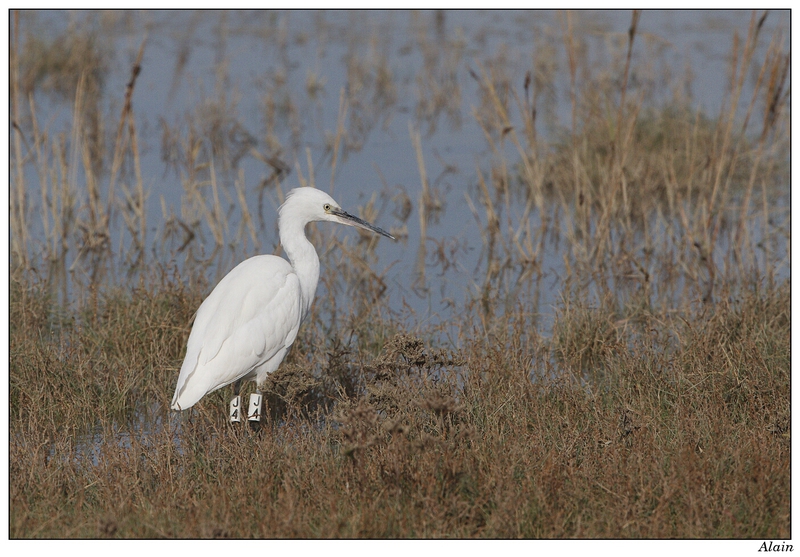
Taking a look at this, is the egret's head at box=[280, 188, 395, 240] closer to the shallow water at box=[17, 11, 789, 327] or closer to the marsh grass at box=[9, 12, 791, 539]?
the marsh grass at box=[9, 12, 791, 539]

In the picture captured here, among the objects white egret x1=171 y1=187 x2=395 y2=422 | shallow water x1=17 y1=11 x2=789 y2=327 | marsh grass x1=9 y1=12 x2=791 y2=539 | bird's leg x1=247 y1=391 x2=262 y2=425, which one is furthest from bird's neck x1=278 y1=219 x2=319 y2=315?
shallow water x1=17 y1=11 x2=789 y2=327

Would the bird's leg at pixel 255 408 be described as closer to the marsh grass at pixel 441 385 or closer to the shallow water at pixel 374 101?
the marsh grass at pixel 441 385

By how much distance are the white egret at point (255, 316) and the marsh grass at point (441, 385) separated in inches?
7.3

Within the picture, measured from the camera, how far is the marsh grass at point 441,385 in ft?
11.5

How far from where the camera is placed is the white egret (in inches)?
182

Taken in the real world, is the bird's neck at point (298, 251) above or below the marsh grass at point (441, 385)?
above

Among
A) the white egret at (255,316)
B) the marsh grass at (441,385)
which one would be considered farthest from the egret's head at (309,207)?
the marsh grass at (441,385)

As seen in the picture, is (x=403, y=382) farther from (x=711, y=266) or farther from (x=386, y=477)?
(x=711, y=266)

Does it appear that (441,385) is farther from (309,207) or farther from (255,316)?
(309,207)

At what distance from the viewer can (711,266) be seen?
7.02 metres

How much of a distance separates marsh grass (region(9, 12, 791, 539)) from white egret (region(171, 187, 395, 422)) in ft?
0.61

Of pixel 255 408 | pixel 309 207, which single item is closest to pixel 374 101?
pixel 309 207

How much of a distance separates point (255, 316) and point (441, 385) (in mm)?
968

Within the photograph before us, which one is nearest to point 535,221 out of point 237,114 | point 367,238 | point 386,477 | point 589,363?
point 367,238
